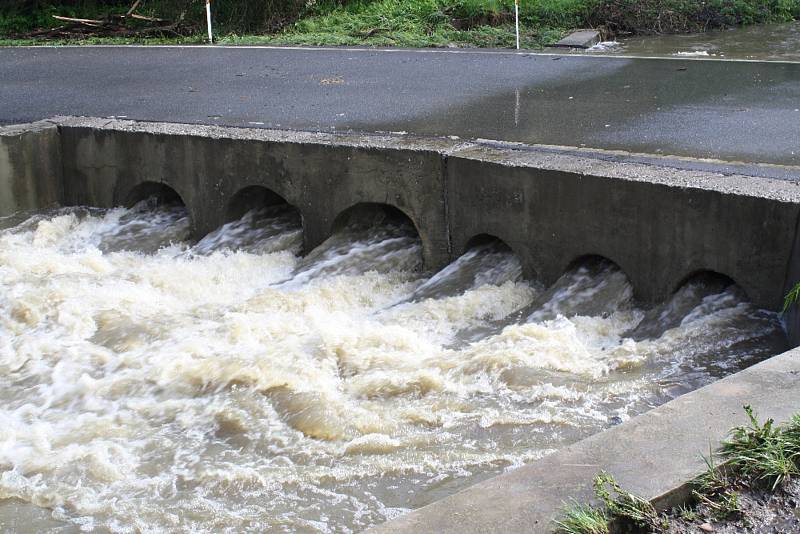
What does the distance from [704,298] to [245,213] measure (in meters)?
4.37

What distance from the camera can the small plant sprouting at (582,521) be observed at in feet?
10.7

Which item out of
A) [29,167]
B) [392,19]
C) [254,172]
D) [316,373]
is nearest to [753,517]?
[316,373]

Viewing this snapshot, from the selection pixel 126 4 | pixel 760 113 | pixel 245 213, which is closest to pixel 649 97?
pixel 760 113

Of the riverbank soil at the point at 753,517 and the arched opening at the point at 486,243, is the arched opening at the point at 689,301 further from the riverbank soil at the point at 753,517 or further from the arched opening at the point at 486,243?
the riverbank soil at the point at 753,517

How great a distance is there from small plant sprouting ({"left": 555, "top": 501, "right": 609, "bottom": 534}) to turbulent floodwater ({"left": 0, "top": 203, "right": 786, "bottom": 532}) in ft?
4.68

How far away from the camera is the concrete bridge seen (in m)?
6.29

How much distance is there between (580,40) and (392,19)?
4.07 meters

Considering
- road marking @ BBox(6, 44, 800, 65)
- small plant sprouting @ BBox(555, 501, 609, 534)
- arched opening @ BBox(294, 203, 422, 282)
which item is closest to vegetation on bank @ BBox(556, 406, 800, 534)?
small plant sprouting @ BBox(555, 501, 609, 534)

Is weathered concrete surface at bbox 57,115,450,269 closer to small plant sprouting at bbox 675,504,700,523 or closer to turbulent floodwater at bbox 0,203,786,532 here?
turbulent floodwater at bbox 0,203,786,532

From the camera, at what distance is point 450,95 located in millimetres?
10883

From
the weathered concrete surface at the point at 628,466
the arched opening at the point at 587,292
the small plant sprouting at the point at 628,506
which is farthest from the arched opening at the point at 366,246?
the small plant sprouting at the point at 628,506

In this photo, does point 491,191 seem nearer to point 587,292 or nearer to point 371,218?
point 587,292

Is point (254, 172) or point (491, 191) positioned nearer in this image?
point (491, 191)

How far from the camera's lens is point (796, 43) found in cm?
1455
